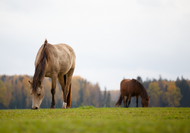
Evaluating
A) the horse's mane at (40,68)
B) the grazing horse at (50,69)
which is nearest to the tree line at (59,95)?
the grazing horse at (50,69)

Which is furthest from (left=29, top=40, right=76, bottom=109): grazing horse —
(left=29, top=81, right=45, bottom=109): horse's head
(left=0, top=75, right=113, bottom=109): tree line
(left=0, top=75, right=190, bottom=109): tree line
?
(left=0, top=75, right=190, bottom=109): tree line

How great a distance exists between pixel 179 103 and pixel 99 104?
31.5 meters

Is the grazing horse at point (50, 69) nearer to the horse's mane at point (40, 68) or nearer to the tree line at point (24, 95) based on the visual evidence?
the horse's mane at point (40, 68)

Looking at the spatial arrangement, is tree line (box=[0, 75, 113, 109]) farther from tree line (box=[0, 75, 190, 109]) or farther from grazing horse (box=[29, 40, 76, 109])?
grazing horse (box=[29, 40, 76, 109])

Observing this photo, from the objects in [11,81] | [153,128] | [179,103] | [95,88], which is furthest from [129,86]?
[95,88]

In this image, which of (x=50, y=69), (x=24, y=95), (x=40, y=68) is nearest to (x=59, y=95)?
(x=24, y=95)

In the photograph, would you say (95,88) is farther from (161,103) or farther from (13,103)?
(13,103)

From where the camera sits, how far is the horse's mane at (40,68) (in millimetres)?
9102

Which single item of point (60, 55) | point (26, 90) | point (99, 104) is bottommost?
point (99, 104)

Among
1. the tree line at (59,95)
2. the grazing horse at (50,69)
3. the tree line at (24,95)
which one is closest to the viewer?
the grazing horse at (50,69)

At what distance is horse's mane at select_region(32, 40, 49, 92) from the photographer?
9.10m

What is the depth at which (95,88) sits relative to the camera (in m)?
84.1

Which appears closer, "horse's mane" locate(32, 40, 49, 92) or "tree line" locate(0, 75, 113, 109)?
"horse's mane" locate(32, 40, 49, 92)

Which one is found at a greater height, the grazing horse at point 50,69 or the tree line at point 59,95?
the grazing horse at point 50,69
